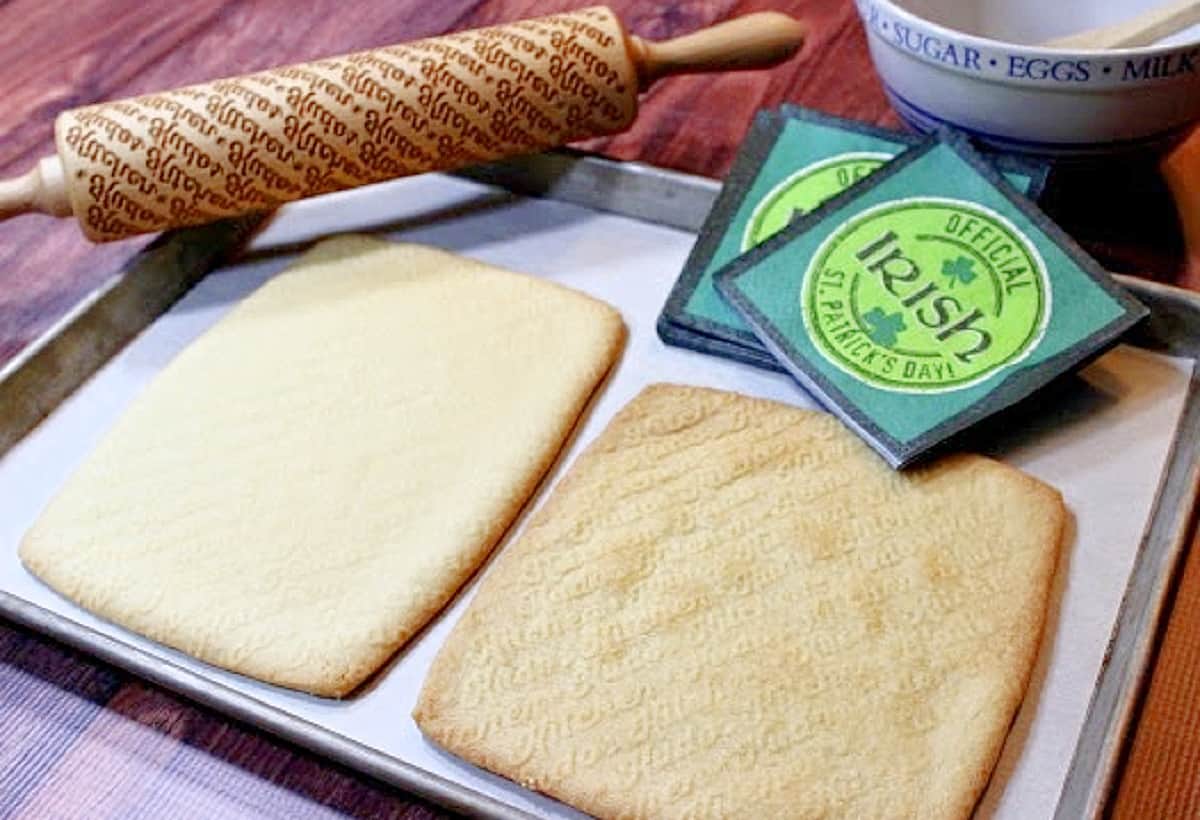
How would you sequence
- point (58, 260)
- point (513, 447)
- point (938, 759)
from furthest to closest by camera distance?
1. point (58, 260)
2. point (513, 447)
3. point (938, 759)

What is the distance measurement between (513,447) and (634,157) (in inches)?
11.6

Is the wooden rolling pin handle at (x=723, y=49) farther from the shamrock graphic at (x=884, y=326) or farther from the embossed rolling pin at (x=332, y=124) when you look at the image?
the shamrock graphic at (x=884, y=326)

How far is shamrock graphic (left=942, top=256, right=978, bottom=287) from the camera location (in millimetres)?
722

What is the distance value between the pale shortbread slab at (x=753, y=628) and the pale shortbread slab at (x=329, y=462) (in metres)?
0.04

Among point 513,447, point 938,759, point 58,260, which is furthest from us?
point 58,260

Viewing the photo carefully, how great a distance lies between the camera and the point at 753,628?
605mm

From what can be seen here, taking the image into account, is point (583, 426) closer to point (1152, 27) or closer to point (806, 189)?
point (806, 189)

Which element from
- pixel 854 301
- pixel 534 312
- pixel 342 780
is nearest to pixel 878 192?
pixel 854 301

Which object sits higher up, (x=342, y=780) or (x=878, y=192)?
(x=878, y=192)

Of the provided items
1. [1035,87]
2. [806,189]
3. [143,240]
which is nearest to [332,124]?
[143,240]

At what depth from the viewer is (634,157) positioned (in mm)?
913

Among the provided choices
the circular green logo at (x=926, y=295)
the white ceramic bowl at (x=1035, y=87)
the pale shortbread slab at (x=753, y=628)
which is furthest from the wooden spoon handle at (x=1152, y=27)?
the pale shortbread slab at (x=753, y=628)

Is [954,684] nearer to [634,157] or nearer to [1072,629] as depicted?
[1072,629]

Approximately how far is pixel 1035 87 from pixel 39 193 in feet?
1.86
